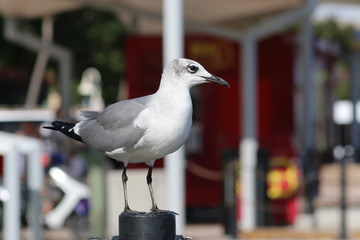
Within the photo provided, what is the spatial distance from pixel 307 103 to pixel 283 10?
5.61ft

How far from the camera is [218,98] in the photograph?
1866 centimetres

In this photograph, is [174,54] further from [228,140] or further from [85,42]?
[85,42]

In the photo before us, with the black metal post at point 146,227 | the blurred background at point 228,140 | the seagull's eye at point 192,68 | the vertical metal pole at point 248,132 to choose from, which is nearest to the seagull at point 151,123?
the seagull's eye at point 192,68

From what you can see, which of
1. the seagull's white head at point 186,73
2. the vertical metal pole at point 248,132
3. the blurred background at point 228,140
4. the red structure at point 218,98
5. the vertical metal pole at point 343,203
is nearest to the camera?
the seagull's white head at point 186,73

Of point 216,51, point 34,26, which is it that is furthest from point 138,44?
point 34,26

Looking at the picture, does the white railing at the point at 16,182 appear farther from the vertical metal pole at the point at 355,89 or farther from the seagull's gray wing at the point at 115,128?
the vertical metal pole at the point at 355,89

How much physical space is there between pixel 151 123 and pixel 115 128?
352 mm

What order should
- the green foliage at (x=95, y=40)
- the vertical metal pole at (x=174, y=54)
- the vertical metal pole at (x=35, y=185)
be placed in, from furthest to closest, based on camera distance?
the green foliage at (x=95, y=40), the vertical metal pole at (x=174, y=54), the vertical metal pole at (x=35, y=185)

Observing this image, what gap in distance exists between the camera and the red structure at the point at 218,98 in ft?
59.6

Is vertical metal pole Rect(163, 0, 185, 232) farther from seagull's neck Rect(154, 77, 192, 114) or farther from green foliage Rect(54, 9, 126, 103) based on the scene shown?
green foliage Rect(54, 9, 126, 103)

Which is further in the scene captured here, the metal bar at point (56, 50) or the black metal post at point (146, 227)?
the metal bar at point (56, 50)

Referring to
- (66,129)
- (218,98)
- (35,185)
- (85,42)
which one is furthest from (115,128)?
(85,42)

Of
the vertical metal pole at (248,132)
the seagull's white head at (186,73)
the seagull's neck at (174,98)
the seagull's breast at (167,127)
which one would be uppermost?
the vertical metal pole at (248,132)

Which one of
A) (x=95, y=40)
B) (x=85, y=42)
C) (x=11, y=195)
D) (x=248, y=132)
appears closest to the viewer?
(x=11, y=195)
